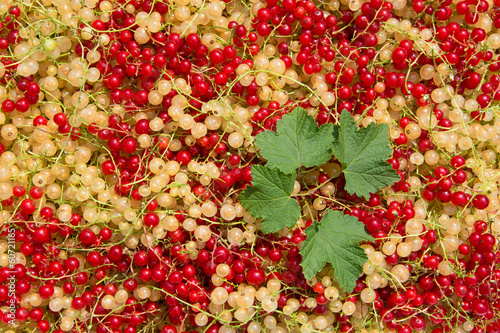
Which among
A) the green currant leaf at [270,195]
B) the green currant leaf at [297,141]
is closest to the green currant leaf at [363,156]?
the green currant leaf at [297,141]

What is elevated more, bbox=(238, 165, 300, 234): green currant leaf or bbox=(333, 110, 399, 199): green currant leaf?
bbox=(333, 110, 399, 199): green currant leaf

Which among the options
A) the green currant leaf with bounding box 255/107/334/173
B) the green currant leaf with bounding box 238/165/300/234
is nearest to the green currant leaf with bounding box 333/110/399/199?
the green currant leaf with bounding box 255/107/334/173

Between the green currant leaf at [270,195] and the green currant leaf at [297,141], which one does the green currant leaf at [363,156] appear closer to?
the green currant leaf at [297,141]

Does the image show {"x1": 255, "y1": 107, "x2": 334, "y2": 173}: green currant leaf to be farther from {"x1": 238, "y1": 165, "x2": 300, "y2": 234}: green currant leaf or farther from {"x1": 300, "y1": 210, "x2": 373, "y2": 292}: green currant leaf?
{"x1": 300, "y1": 210, "x2": 373, "y2": 292}: green currant leaf

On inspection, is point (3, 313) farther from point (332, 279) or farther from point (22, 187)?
point (332, 279)

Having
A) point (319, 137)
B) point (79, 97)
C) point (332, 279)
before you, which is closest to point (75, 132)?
point (79, 97)

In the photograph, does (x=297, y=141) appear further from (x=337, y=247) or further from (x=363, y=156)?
(x=337, y=247)
